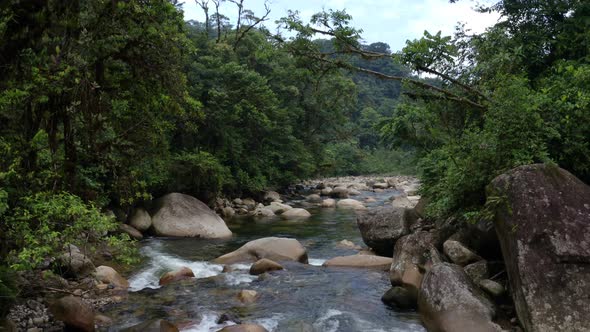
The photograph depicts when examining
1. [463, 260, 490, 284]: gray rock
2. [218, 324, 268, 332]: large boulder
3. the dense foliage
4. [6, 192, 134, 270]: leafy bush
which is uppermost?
the dense foliage

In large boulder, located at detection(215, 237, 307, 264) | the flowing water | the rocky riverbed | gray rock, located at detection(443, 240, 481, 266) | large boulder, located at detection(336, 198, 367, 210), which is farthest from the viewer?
large boulder, located at detection(336, 198, 367, 210)

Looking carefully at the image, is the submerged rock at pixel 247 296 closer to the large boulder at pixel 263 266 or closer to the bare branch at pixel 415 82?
the large boulder at pixel 263 266

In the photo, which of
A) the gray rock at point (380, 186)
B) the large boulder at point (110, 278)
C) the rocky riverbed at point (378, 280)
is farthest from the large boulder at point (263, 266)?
the gray rock at point (380, 186)

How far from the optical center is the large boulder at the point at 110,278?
9125 millimetres

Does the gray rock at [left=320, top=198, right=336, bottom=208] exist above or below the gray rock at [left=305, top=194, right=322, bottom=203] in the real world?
above

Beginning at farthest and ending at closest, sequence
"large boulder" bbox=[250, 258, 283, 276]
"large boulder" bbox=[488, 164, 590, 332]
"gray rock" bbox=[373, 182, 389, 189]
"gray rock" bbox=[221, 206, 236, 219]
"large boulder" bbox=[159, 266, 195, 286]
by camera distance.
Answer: "gray rock" bbox=[373, 182, 389, 189]
"gray rock" bbox=[221, 206, 236, 219]
"large boulder" bbox=[250, 258, 283, 276]
"large boulder" bbox=[159, 266, 195, 286]
"large boulder" bbox=[488, 164, 590, 332]

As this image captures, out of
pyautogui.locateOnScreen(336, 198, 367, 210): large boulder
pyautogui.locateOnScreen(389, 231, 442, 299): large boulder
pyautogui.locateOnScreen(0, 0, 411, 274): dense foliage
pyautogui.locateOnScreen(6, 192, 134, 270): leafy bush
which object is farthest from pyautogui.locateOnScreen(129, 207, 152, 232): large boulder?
pyautogui.locateOnScreen(336, 198, 367, 210): large boulder

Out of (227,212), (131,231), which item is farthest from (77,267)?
(227,212)

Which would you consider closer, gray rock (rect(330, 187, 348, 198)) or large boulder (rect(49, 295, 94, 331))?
large boulder (rect(49, 295, 94, 331))

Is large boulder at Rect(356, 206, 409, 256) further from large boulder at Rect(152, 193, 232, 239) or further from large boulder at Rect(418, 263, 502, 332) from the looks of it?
large boulder at Rect(152, 193, 232, 239)

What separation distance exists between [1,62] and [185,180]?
41.7 ft

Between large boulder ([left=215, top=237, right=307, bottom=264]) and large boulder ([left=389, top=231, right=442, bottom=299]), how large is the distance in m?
2.78

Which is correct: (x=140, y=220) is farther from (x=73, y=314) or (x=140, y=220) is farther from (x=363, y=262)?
(x=73, y=314)

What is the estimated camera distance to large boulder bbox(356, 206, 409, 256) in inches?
465
